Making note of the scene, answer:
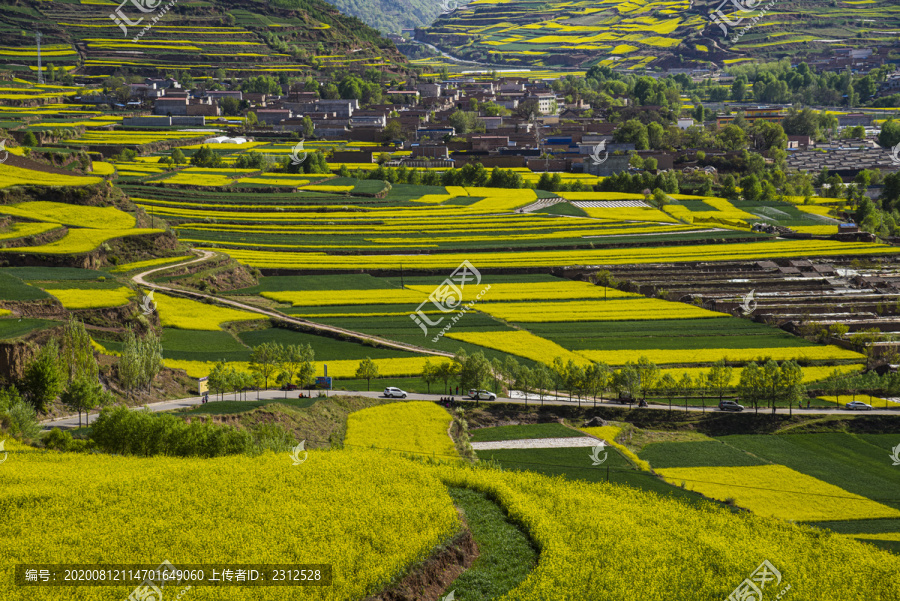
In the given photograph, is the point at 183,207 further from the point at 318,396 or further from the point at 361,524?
the point at 361,524

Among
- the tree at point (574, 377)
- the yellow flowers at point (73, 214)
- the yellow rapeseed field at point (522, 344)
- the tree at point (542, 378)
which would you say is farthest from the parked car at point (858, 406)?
the yellow flowers at point (73, 214)

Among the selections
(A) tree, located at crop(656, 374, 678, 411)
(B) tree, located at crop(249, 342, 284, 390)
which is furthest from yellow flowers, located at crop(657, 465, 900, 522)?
(B) tree, located at crop(249, 342, 284, 390)

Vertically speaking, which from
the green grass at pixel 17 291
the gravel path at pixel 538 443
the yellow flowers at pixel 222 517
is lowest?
the gravel path at pixel 538 443

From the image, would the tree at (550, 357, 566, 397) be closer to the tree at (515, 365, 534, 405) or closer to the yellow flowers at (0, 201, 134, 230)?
the tree at (515, 365, 534, 405)

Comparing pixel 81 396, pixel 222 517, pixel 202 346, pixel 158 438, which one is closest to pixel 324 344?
pixel 202 346

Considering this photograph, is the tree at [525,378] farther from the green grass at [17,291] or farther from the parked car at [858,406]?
the green grass at [17,291]

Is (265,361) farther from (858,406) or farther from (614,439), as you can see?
(858,406)
